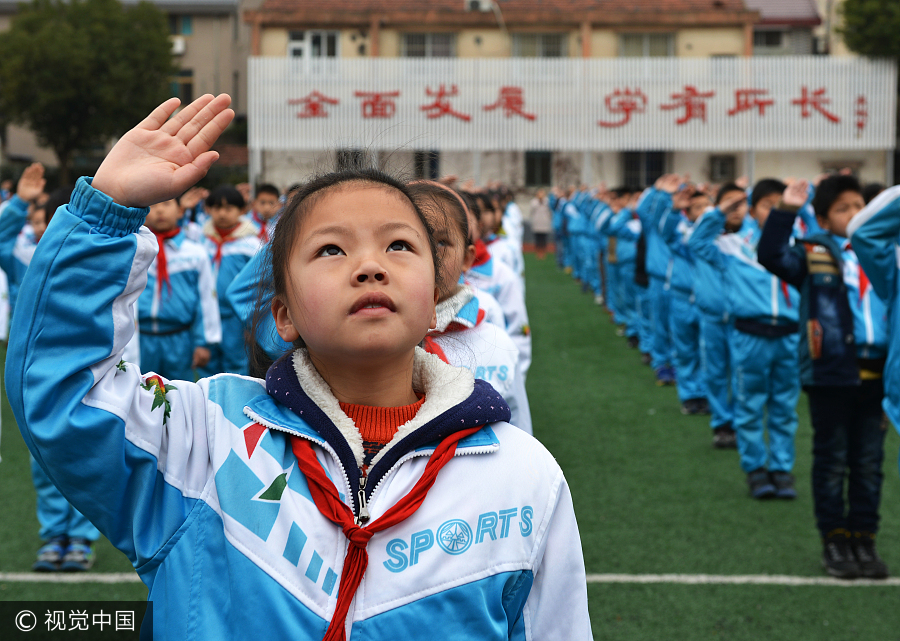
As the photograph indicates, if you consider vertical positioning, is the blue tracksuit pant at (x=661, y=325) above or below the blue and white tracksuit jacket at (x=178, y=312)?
below

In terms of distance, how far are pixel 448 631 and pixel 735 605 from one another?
322 cm

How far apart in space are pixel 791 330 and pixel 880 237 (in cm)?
231

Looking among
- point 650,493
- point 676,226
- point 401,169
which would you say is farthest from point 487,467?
point 676,226

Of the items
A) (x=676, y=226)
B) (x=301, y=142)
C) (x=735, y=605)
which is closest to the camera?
(x=735, y=605)

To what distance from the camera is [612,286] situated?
44.9 ft

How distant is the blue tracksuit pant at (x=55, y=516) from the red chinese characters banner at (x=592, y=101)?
23.7 m

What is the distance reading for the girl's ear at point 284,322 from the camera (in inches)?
64.1

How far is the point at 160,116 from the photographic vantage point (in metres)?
1.43

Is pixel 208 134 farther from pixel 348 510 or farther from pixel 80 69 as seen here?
pixel 80 69

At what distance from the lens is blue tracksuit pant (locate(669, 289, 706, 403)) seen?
832cm

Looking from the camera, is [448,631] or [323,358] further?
[323,358]

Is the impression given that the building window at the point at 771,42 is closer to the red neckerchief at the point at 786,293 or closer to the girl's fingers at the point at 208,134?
the red neckerchief at the point at 786,293

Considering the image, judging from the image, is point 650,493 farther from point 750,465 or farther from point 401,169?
point 401,169

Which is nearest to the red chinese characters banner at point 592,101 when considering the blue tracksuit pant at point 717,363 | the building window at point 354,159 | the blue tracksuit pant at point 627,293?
the blue tracksuit pant at point 627,293
